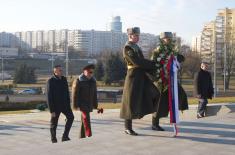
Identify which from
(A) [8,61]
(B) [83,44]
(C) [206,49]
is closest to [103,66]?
(C) [206,49]

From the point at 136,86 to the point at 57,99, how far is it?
205cm

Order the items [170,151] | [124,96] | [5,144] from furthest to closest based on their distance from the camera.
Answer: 1. [5,144]
2. [124,96]
3. [170,151]

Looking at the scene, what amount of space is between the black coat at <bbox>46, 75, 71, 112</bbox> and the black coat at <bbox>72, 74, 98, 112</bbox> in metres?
0.18

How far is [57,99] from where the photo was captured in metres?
9.23

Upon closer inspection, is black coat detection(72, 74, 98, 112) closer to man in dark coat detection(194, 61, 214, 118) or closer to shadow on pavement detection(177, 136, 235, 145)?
shadow on pavement detection(177, 136, 235, 145)

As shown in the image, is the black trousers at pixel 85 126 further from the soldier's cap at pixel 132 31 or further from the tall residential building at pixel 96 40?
the tall residential building at pixel 96 40

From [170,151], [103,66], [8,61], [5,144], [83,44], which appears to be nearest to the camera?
[170,151]

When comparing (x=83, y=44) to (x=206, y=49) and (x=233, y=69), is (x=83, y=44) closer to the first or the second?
(x=206, y=49)

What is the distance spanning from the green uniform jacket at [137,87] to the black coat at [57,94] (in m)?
1.74

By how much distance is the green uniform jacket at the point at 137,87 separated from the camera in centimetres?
→ 769

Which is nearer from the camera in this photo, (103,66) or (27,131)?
(27,131)

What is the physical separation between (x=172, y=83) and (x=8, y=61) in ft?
390

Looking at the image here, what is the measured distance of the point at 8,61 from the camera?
123125 millimetres

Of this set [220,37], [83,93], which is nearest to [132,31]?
[83,93]
